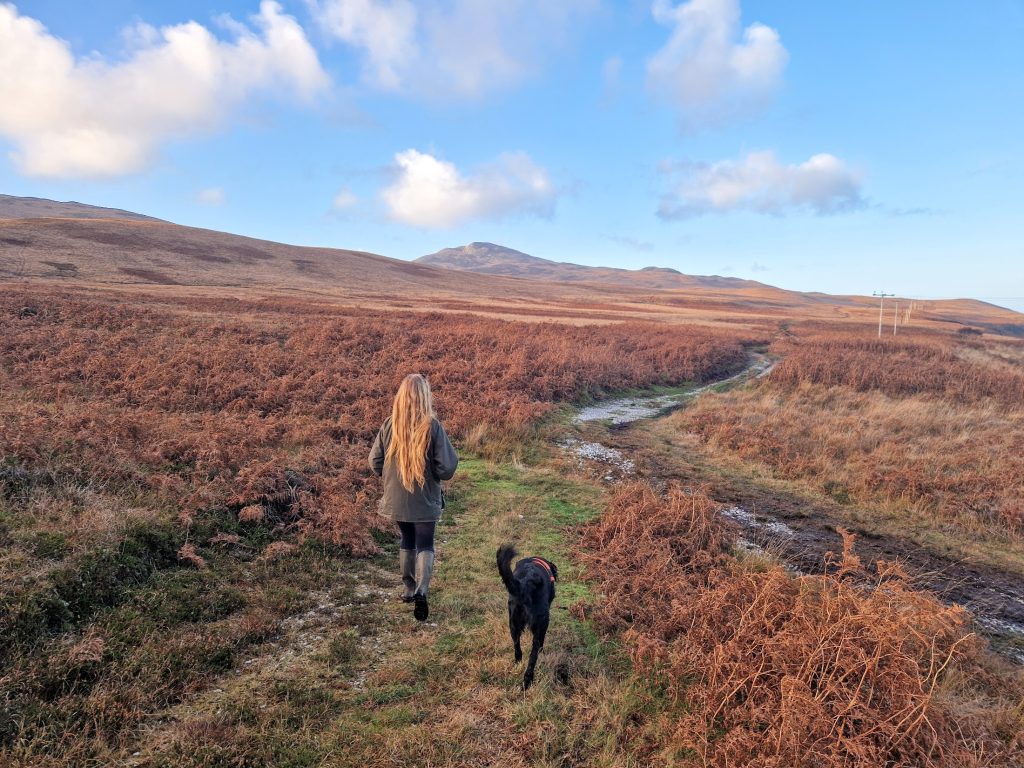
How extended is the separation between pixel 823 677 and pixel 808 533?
231 inches

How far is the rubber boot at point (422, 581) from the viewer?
531cm

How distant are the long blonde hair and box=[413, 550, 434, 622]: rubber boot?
727mm

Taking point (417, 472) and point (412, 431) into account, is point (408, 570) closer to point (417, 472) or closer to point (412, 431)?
point (417, 472)

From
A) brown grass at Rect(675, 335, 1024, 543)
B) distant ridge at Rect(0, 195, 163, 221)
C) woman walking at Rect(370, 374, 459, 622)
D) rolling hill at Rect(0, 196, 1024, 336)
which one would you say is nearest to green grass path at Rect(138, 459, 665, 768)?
woman walking at Rect(370, 374, 459, 622)

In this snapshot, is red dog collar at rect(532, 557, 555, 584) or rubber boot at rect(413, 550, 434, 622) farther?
rubber boot at rect(413, 550, 434, 622)

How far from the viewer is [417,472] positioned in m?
5.38

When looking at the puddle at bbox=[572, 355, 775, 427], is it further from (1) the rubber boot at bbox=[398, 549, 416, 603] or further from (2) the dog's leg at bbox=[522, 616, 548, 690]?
(2) the dog's leg at bbox=[522, 616, 548, 690]

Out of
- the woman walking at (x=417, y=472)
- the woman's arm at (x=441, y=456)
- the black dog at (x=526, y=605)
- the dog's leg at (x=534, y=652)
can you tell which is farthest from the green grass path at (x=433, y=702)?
the woman's arm at (x=441, y=456)

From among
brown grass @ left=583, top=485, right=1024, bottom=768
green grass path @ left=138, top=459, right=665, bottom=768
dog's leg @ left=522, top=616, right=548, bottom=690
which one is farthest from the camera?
dog's leg @ left=522, top=616, right=548, bottom=690

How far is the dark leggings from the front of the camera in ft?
18.1

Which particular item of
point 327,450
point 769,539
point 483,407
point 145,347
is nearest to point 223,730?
point 327,450

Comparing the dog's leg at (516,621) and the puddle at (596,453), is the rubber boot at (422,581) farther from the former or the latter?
the puddle at (596,453)

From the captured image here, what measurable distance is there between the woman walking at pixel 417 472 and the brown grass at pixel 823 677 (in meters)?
1.97

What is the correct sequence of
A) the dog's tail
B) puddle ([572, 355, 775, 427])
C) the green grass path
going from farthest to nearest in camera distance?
1. puddle ([572, 355, 775, 427])
2. the dog's tail
3. the green grass path
